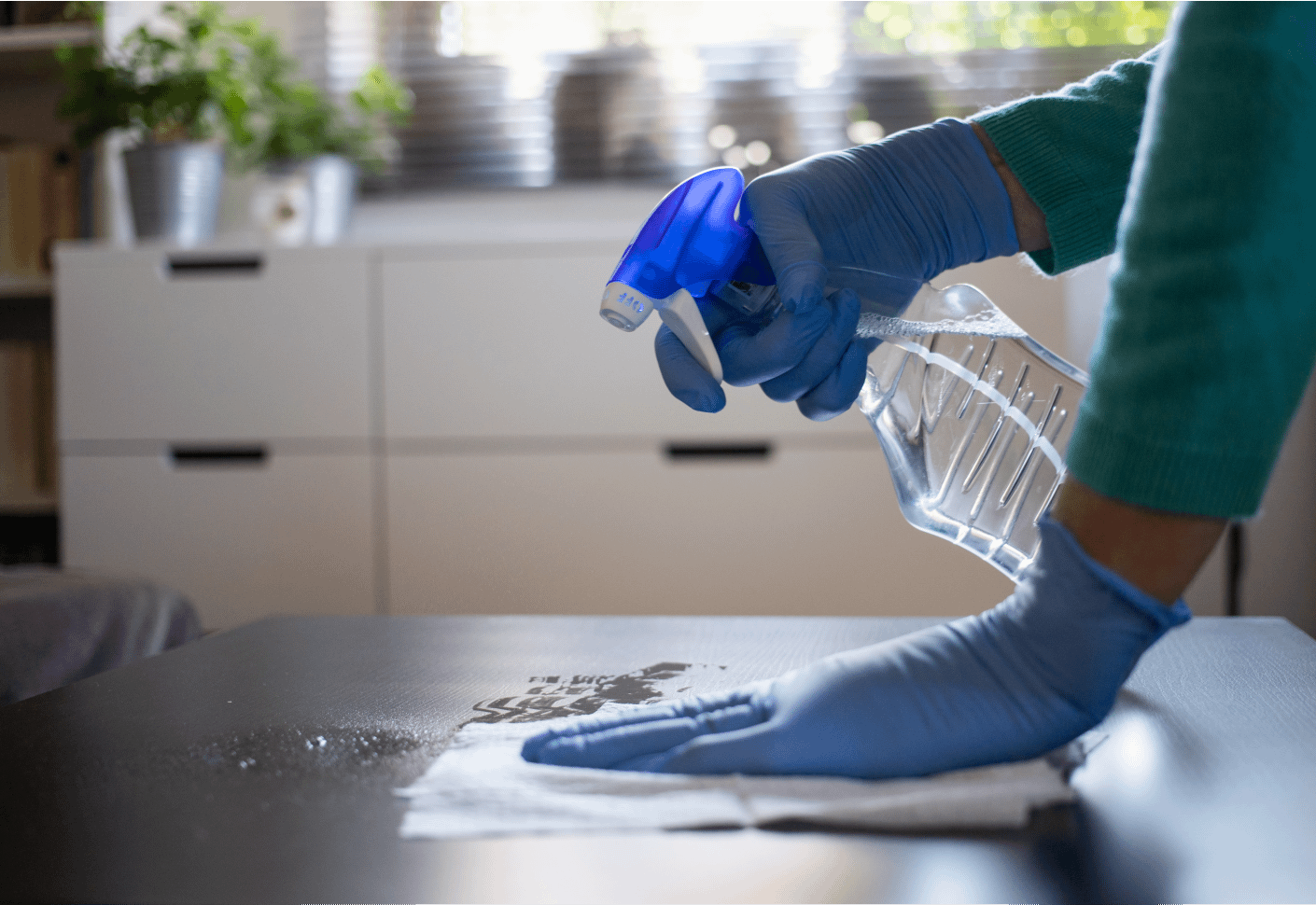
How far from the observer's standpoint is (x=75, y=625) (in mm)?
1107

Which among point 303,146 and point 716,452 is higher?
point 303,146

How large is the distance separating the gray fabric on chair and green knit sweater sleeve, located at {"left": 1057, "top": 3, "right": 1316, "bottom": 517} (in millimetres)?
924

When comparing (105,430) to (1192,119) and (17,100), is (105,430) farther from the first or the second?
(1192,119)

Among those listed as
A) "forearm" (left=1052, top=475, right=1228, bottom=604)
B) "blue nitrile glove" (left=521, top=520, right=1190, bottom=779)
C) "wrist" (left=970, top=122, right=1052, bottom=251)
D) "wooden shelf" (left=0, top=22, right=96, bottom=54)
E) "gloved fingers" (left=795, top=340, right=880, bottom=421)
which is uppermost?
"wooden shelf" (left=0, top=22, right=96, bottom=54)

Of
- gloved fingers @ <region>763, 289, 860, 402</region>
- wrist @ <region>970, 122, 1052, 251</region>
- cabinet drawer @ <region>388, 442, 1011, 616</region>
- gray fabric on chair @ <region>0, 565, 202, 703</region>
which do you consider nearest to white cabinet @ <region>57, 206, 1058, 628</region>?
cabinet drawer @ <region>388, 442, 1011, 616</region>

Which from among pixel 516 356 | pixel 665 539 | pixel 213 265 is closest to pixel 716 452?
pixel 665 539

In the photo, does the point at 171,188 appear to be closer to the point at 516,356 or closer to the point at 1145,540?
the point at 516,356

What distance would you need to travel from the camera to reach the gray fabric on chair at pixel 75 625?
40.5 inches

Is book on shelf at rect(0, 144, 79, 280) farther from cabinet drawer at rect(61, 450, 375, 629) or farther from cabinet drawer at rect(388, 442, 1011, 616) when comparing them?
cabinet drawer at rect(388, 442, 1011, 616)

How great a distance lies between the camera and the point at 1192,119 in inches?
19.4

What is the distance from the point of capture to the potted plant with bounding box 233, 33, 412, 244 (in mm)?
2254

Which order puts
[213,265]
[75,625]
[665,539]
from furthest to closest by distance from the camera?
[213,265]
[665,539]
[75,625]

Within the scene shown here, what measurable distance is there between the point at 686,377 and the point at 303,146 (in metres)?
1.77

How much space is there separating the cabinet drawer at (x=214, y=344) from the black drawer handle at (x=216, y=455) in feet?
0.12
